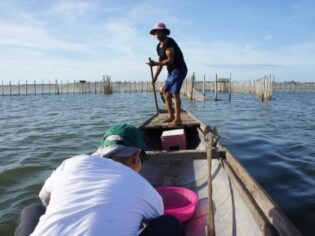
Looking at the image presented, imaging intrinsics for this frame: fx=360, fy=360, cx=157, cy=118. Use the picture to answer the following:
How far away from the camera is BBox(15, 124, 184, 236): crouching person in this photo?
1782mm

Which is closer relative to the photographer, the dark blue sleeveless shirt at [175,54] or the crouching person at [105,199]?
the crouching person at [105,199]

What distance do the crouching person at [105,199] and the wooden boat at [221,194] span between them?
75cm

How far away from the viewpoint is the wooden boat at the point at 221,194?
269cm

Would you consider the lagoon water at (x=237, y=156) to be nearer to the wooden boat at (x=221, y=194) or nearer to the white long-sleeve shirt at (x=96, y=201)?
the wooden boat at (x=221, y=194)

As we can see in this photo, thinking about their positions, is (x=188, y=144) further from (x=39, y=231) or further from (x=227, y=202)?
(x=39, y=231)

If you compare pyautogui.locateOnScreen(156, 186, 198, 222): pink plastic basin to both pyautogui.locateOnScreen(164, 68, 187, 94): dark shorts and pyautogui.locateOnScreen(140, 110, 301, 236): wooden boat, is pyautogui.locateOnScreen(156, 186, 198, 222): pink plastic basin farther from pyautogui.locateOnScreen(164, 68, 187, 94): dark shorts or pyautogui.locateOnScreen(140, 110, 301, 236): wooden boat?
→ pyautogui.locateOnScreen(164, 68, 187, 94): dark shorts

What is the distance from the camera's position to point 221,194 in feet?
13.0

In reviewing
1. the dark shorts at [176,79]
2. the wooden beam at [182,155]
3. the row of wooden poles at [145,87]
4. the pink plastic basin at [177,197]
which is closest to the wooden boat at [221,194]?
the wooden beam at [182,155]

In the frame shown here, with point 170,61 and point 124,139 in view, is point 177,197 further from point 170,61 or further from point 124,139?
point 170,61

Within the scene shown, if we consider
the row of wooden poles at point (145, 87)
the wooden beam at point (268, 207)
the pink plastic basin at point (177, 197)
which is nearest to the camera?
the wooden beam at point (268, 207)

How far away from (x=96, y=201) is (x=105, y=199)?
0.15 feet

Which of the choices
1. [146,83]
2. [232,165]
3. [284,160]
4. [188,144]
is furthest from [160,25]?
[146,83]

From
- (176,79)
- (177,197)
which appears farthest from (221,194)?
(176,79)

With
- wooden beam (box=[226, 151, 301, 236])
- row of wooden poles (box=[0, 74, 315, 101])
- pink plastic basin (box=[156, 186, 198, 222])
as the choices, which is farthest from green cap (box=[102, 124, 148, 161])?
row of wooden poles (box=[0, 74, 315, 101])
